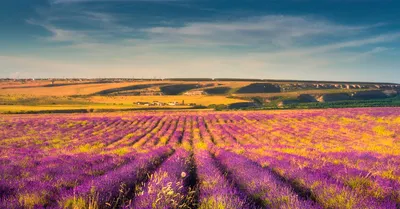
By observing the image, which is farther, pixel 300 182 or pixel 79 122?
pixel 79 122

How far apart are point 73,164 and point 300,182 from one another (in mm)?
6771

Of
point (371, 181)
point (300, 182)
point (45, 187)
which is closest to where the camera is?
point (45, 187)

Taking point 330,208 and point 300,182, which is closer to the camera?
point 330,208

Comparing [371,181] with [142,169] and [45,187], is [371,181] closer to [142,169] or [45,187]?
[142,169]

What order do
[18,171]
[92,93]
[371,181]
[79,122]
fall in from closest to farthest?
[371,181]
[18,171]
[79,122]
[92,93]

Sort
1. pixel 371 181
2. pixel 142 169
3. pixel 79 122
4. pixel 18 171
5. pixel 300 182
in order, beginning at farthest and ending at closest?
pixel 79 122
pixel 142 169
pixel 18 171
pixel 300 182
pixel 371 181

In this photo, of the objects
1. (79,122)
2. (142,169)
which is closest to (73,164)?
(142,169)

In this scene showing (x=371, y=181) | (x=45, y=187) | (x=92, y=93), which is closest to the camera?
(x=45, y=187)

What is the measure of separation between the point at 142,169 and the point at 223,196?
4.24 m

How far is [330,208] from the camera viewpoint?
4.75 m

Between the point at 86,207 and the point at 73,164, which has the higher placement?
the point at 86,207

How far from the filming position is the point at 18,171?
24.6ft

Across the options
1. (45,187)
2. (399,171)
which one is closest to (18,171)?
(45,187)

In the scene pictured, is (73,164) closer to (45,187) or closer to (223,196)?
(45,187)
